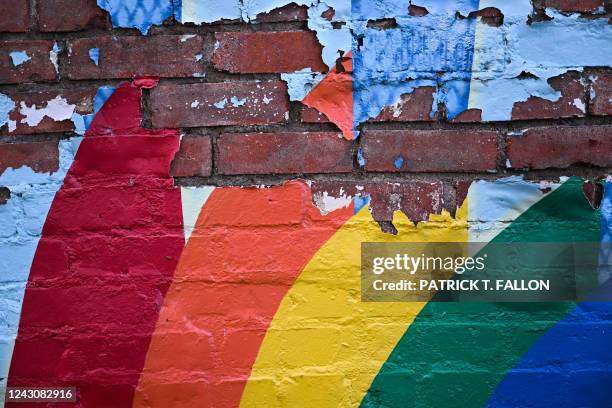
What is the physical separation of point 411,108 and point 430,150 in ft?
0.33

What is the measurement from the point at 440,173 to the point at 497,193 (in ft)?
0.43

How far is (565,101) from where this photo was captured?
1139 mm

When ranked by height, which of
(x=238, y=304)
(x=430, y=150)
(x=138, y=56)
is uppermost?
(x=138, y=56)

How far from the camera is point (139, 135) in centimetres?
116

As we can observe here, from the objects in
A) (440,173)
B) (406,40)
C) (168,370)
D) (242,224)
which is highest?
(406,40)

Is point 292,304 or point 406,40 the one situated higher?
point 406,40

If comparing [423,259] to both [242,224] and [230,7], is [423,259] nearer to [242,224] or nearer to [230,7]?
[242,224]

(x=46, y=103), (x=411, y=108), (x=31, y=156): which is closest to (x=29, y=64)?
(x=46, y=103)

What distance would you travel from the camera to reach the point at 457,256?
1173 mm

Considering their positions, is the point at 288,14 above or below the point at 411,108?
above

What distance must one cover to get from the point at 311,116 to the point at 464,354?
62cm

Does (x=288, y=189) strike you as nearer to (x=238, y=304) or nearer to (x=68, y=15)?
(x=238, y=304)

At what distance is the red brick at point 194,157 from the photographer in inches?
45.6

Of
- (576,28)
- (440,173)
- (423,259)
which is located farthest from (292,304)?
(576,28)
